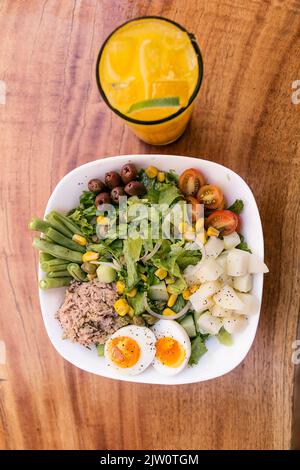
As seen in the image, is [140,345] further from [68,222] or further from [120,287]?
[68,222]

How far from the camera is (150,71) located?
1349 mm

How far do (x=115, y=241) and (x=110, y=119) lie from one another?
0.46m

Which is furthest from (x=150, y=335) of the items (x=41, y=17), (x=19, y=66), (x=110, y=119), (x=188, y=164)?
(x=41, y=17)

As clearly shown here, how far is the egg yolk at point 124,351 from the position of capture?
163 cm

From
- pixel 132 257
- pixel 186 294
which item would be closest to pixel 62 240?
pixel 132 257

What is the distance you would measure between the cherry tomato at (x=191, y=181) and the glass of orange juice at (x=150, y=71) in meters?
0.25

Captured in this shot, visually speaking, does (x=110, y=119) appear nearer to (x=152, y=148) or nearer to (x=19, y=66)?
(x=152, y=148)

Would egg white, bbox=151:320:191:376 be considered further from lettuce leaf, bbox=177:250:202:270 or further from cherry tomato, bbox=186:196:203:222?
cherry tomato, bbox=186:196:203:222

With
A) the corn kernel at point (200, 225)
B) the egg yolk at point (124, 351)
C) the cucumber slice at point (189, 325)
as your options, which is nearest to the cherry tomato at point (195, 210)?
the corn kernel at point (200, 225)

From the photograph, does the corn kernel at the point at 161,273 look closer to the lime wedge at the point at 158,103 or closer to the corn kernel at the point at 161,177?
the corn kernel at the point at 161,177

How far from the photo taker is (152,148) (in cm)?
179

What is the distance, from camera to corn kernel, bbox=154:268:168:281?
1634 mm

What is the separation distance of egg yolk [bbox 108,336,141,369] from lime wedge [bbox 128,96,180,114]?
75 centimetres
